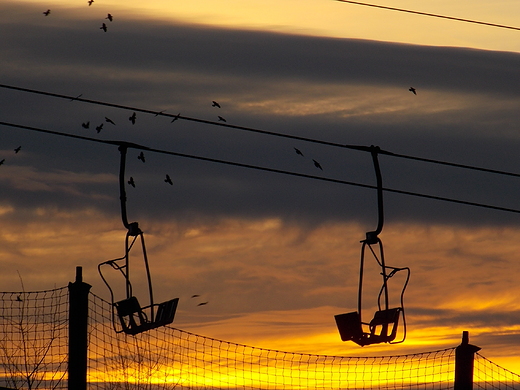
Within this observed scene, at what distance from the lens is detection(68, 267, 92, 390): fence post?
30.1ft

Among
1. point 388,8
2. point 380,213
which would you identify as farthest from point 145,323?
point 388,8

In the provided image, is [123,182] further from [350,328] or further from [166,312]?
[350,328]

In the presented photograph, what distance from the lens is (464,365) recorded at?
938 centimetres

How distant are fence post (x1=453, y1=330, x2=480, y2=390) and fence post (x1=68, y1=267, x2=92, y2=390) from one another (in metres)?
3.40

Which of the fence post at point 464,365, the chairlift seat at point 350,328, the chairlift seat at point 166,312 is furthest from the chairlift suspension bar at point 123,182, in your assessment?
the fence post at point 464,365

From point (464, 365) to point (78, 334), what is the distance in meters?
3.56

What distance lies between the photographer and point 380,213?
10.5 metres

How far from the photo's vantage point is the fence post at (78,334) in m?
9.19

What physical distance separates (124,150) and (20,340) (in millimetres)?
3411

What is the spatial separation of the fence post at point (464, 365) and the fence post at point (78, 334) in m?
3.40

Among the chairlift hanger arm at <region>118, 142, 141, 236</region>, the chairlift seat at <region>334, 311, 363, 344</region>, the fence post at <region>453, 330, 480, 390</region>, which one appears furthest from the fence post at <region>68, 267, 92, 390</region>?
the fence post at <region>453, 330, 480, 390</region>

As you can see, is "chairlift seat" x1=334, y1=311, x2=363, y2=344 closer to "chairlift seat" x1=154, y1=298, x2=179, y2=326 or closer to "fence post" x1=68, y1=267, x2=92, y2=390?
"chairlift seat" x1=154, y1=298, x2=179, y2=326

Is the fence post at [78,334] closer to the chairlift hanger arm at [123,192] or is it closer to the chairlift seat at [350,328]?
the chairlift hanger arm at [123,192]

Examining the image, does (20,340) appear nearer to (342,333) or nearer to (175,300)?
(175,300)
